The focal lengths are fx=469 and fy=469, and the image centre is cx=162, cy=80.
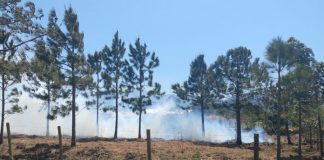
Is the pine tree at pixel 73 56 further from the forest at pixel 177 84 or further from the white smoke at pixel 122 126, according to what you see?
the white smoke at pixel 122 126

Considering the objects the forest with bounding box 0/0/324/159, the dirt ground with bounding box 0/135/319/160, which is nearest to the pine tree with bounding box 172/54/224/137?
the forest with bounding box 0/0/324/159

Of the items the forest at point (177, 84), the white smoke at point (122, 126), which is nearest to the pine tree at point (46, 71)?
the forest at point (177, 84)

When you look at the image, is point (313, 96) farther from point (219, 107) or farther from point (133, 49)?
point (133, 49)

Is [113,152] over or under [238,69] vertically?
under

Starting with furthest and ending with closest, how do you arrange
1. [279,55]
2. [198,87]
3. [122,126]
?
[122,126]
[198,87]
[279,55]

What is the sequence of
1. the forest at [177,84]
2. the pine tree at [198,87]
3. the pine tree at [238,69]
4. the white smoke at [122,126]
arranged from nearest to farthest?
the forest at [177,84], the pine tree at [238,69], the pine tree at [198,87], the white smoke at [122,126]

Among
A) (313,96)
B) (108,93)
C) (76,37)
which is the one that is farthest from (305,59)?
(108,93)

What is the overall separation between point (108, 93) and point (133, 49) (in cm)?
605

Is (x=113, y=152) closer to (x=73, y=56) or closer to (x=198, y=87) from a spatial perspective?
(x=73, y=56)

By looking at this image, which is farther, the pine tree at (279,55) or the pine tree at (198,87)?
the pine tree at (198,87)

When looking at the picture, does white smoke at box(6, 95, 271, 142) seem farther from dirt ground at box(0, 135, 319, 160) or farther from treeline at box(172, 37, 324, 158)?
A: dirt ground at box(0, 135, 319, 160)

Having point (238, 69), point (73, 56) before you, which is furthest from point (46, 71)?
point (238, 69)

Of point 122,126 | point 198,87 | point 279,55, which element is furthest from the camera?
point 122,126

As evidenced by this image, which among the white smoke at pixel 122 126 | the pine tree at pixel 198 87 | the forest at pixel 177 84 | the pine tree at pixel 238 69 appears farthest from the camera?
the white smoke at pixel 122 126
